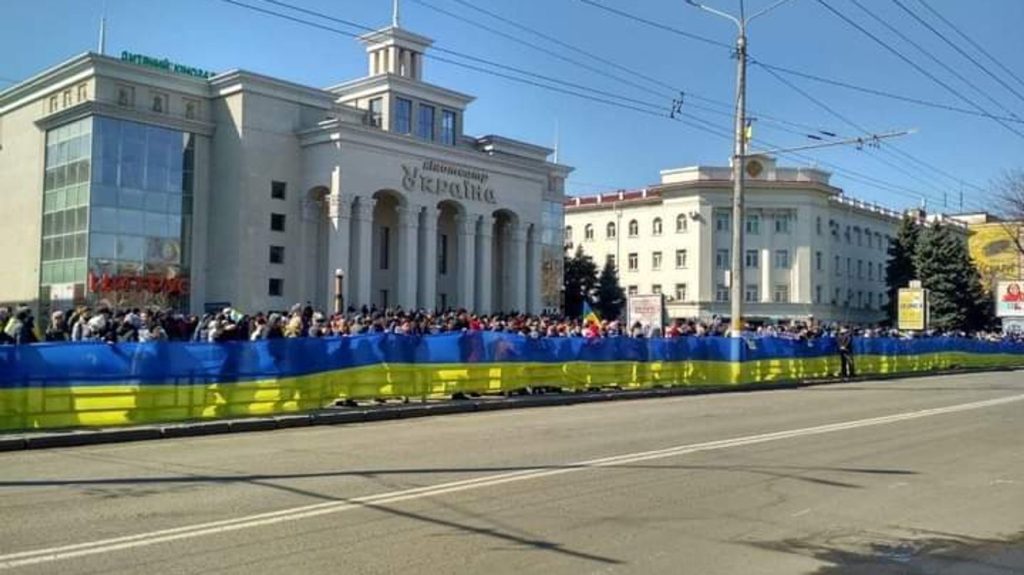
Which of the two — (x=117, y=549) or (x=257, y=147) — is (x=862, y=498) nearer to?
(x=117, y=549)

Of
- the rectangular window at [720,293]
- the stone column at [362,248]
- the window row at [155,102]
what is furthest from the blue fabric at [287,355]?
the rectangular window at [720,293]

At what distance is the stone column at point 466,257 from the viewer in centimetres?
6109

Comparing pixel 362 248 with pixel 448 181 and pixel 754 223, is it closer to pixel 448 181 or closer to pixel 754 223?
pixel 448 181

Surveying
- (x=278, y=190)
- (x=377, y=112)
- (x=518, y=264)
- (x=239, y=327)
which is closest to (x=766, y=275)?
(x=518, y=264)

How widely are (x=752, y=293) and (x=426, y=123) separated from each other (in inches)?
1521

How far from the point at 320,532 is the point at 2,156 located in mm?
60426

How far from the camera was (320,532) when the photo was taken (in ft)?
24.2

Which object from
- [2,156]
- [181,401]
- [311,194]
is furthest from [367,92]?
[181,401]

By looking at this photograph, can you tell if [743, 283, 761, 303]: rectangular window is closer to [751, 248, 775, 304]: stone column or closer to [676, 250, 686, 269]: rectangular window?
[751, 248, 775, 304]: stone column

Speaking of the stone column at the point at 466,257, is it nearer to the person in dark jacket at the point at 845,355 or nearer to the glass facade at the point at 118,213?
the glass facade at the point at 118,213

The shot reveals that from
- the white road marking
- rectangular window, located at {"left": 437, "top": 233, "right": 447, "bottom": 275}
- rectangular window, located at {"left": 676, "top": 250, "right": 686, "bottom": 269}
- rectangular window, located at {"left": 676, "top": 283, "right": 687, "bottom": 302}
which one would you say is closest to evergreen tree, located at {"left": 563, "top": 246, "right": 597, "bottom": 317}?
rectangular window, located at {"left": 676, "top": 250, "right": 686, "bottom": 269}

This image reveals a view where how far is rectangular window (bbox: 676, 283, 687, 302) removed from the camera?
8794 centimetres

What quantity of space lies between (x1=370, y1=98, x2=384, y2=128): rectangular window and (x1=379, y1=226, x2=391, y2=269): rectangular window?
21.2 ft

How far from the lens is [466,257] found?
61.3 metres
